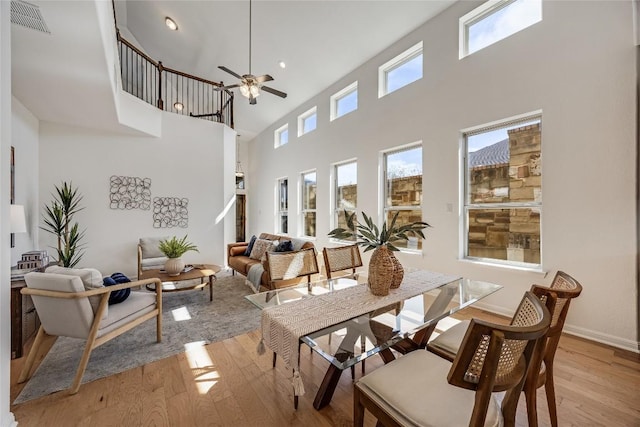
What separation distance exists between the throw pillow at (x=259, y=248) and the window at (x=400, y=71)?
321cm

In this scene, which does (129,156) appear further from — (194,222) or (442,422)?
(442,422)

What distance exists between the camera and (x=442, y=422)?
91 centimetres

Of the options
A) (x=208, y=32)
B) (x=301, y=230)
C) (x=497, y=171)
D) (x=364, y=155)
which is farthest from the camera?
(x=301, y=230)

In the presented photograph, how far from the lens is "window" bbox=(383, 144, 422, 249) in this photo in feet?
13.2

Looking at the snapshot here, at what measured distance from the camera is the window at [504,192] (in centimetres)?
289

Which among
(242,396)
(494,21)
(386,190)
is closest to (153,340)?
(242,396)

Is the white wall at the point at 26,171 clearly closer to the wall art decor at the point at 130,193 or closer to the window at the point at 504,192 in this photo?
the wall art decor at the point at 130,193

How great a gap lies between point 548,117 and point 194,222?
5.94 metres

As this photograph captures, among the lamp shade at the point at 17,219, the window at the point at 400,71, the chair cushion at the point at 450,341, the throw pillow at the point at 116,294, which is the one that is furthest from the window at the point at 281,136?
the chair cushion at the point at 450,341

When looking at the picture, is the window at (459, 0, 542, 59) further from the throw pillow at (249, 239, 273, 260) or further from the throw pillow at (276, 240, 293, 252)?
the throw pillow at (249, 239, 273, 260)

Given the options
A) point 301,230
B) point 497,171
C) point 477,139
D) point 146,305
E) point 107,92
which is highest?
point 107,92

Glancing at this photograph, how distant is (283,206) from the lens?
23.7 feet

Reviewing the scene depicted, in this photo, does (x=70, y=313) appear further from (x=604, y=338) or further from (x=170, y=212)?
(x=604, y=338)

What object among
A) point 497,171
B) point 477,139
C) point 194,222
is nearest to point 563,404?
point 497,171
